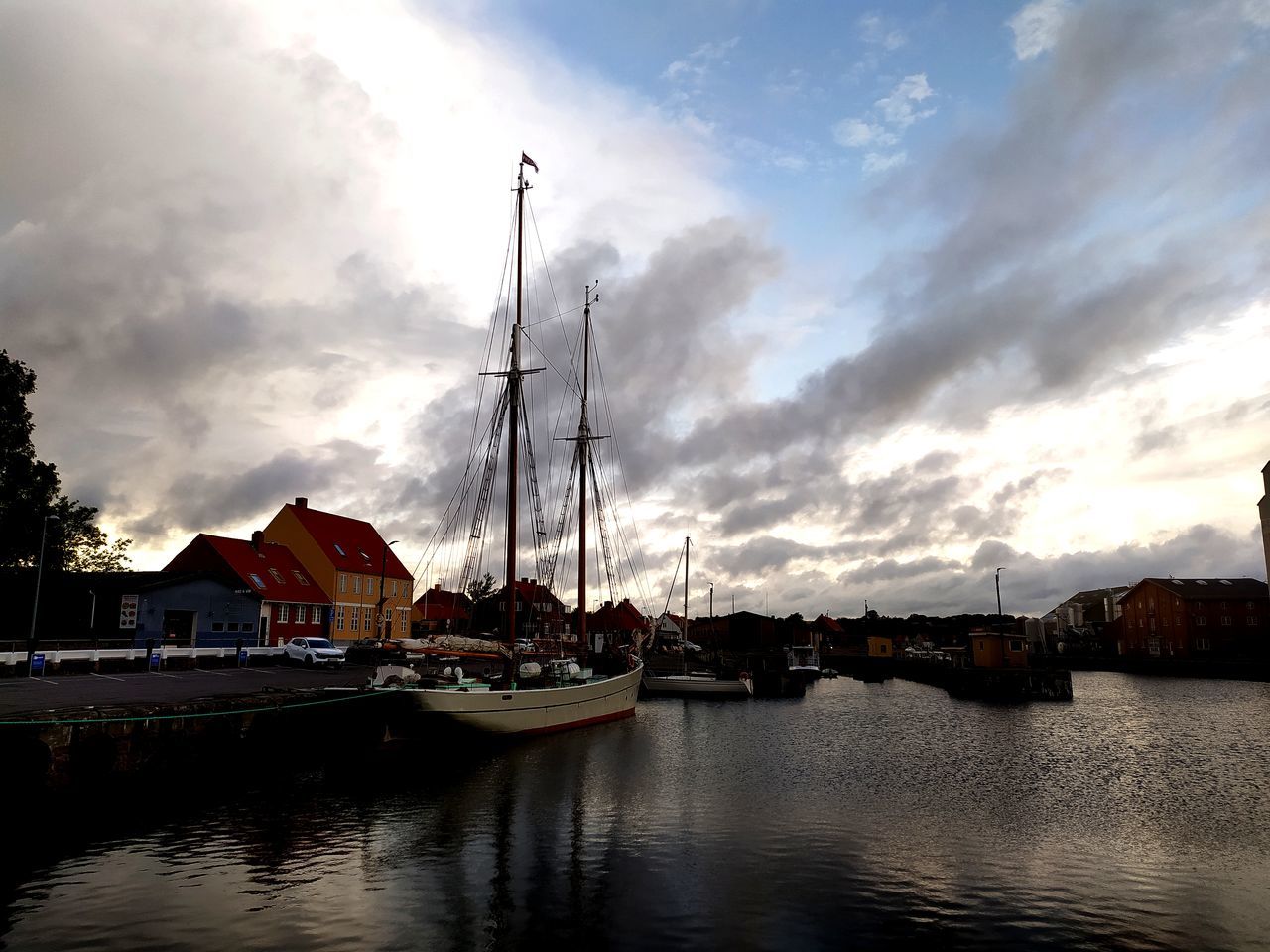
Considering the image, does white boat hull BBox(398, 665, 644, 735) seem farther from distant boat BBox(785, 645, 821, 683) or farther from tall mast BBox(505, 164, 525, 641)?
distant boat BBox(785, 645, 821, 683)

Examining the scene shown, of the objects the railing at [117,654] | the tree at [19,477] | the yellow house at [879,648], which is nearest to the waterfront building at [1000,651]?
the yellow house at [879,648]

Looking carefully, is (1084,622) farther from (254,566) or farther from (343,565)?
(254,566)

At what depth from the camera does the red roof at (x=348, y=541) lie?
72750mm

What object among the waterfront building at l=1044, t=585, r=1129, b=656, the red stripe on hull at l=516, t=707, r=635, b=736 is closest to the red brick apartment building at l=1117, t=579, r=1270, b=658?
the waterfront building at l=1044, t=585, r=1129, b=656

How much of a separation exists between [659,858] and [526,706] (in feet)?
63.6

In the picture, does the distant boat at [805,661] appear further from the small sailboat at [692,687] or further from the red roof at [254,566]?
the red roof at [254,566]

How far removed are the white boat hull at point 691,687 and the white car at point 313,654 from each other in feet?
105

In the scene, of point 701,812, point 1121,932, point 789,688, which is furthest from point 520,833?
point 789,688

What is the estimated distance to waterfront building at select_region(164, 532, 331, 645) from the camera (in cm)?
5616

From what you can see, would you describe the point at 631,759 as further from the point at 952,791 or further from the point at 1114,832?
the point at 1114,832

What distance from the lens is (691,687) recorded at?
2891 inches

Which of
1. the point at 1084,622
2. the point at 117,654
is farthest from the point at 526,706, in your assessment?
the point at 1084,622

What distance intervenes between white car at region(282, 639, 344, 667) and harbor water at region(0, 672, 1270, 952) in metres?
18.4

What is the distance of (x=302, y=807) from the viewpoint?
23.9m
